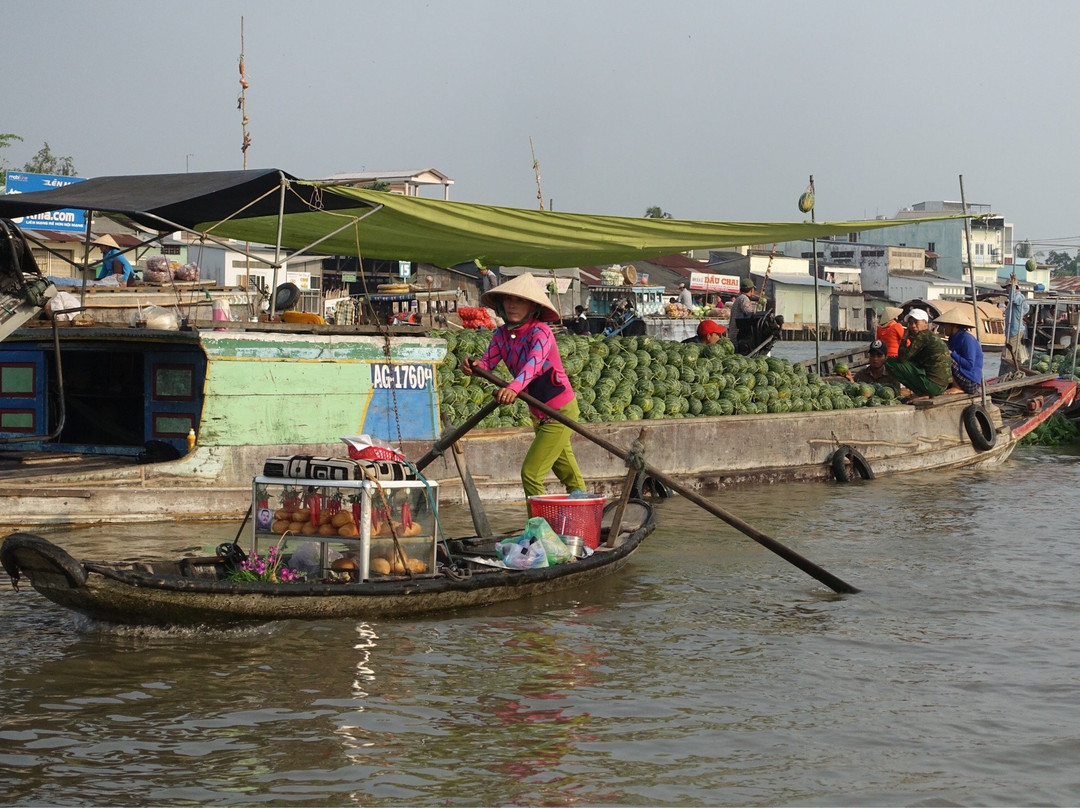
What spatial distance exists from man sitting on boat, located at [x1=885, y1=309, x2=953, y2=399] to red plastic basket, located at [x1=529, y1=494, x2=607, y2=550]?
798 centimetres

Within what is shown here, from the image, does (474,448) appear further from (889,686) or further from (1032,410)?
(1032,410)

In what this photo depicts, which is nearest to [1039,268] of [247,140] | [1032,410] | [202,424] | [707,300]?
[707,300]

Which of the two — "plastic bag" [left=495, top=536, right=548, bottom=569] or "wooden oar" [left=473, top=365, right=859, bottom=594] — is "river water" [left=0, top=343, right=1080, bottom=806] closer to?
"wooden oar" [left=473, top=365, right=859, bottom=594]

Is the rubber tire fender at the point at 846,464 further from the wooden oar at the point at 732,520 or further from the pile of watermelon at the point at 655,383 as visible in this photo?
the wooden oar at the point at 732,520

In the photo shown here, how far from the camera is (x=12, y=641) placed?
651cm

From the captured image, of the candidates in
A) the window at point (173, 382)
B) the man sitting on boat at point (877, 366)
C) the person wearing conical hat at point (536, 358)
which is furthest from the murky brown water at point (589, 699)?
the man sitting on boat at point (877, 366)

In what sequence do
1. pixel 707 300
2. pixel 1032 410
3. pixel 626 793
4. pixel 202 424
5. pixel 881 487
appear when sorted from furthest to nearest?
pixel 707 300 → pixel 1032 410 → pixel 881 487 → pixel 202 424 → pixel 626 793

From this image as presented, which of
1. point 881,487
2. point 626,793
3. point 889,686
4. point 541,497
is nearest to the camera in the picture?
point 626,793

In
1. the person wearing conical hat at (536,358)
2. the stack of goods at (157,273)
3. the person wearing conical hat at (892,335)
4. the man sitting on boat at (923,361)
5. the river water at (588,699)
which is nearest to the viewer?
the river water at (588,699)

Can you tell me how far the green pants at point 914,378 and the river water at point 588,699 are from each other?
633 centimetres

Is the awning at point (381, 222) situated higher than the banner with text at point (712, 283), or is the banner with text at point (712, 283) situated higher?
the banner with text at point (712, 283)

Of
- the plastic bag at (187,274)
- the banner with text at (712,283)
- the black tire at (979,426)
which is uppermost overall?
the banner with text at (712,283)

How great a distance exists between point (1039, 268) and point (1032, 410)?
71.0 metres

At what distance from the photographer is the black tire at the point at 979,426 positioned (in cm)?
1530
